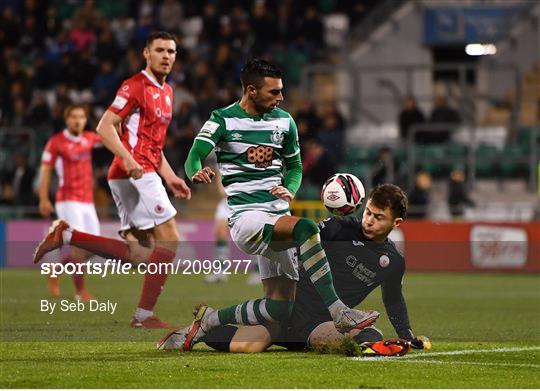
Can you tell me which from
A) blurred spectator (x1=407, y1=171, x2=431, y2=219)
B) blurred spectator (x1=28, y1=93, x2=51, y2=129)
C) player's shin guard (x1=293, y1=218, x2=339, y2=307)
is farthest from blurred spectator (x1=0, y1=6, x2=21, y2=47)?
player's shin guard (x1=293, y1=218, x2=339, y2=307)

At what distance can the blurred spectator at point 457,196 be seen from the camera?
792 inches

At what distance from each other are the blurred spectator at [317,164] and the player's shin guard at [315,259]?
12685 millimetres

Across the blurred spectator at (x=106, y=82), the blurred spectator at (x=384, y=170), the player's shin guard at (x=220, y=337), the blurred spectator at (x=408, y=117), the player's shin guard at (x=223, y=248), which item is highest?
the blurred spectator at (x=106, y=82)

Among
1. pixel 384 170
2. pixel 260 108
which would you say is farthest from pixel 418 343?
pixel 384 170

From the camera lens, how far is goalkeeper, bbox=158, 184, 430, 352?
26.1ft

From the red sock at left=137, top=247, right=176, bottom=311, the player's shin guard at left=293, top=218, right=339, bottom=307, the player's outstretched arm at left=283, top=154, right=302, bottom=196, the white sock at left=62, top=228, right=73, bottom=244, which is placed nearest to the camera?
the player's shin guard at left=293, top=218, right=339, bottom=307

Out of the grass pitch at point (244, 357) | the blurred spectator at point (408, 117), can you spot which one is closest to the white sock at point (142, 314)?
the grass pitch at point (244, 357)

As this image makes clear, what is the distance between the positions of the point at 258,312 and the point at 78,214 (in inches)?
258

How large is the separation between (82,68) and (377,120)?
574 centimetres

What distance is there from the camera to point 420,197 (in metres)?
20.5

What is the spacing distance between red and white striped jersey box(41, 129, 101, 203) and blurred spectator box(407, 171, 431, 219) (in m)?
7.44

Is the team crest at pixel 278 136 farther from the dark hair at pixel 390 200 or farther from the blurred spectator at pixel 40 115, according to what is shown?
the blurred spectator at pixel 40 115

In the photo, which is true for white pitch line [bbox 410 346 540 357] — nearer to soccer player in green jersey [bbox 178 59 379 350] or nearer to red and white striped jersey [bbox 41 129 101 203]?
soccer player in green jersey [bbox 178 59 379 350]

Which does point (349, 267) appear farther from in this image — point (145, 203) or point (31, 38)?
point (31, 38)
